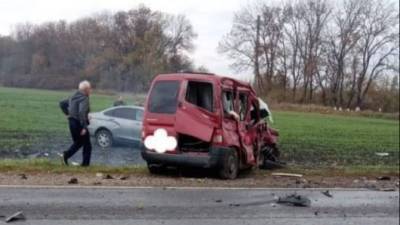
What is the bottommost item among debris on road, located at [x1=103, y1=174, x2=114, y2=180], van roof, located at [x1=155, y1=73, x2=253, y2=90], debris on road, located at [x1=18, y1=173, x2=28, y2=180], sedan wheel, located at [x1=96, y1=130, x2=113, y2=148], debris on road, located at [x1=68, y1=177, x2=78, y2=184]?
debris on road, located at [x1=103, y1=174, x2=114, y2=180]

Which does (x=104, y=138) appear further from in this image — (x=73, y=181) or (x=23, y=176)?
(x=73, y=181)

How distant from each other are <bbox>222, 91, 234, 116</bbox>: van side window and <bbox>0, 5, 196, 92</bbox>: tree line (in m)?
8.20

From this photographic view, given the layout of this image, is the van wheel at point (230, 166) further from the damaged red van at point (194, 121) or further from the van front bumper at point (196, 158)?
the van front bumper at point (196, 158)

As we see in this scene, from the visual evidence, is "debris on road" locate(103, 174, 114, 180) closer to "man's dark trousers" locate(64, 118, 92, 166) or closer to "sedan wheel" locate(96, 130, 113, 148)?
"man's dark trousers" locate(64, 118, 92, 166)

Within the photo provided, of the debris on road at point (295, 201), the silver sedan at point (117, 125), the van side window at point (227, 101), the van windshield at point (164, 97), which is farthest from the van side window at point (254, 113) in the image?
the silver sedan at point (117, 125)

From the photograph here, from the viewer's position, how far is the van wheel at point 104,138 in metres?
16.6

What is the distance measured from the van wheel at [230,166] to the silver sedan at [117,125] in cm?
533

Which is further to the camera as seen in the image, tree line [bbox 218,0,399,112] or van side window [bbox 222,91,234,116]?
tree line [bbox 218,0,399,112]

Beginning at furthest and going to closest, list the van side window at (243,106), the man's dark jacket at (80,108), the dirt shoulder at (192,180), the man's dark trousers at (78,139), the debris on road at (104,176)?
1. the van side window at (243,106)
2. the man's dark trousers at (78,139)
3. the man's dark jacket at (80,108)
4. the debris on road at (104,176)
5. the dirt shoulder at (192,180)

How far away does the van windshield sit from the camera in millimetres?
11008

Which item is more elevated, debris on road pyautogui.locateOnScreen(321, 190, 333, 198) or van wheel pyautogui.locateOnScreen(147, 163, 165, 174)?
van wheel pyautogui.locateOnScreen(147, 163, 165, 174)

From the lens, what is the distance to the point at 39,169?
11172 millimetres

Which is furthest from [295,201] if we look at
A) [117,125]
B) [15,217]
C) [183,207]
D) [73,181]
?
[117,125]

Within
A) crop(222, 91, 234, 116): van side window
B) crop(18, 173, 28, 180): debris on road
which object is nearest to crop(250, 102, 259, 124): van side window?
crop(222, 91, 234, 116): van side window
